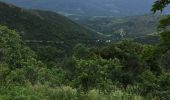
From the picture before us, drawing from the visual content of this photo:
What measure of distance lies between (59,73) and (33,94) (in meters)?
9.10

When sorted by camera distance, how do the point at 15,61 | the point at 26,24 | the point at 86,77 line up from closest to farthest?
the point at 86,77 → the point at 15,61 → the point at 26,24

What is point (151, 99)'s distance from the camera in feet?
33.2

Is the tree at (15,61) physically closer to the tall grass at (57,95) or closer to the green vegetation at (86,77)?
the green vegetation at (86,77)

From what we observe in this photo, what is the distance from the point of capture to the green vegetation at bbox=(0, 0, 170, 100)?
387 inches

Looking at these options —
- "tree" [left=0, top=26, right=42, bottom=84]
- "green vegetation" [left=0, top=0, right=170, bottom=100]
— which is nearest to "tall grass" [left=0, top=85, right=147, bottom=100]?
"green vegetation" [left=0, top=0, right=170, bottom=100]

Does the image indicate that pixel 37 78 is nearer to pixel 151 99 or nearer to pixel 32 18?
pixel 151 99

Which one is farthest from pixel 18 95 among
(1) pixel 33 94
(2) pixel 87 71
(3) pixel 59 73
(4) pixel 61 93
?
(3) pixel 59 73

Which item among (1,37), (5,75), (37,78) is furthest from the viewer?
(1,37)

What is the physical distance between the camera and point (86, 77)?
50.2ft

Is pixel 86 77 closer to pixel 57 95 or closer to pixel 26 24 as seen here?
pixel 57 95

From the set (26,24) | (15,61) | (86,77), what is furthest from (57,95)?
(26,24)

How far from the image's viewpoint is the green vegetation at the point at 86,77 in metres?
9.84

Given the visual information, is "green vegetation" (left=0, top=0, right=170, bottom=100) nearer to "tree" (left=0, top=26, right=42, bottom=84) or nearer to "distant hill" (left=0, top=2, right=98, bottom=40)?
"tree" (left=0, top=26, right=42, bottom=84)

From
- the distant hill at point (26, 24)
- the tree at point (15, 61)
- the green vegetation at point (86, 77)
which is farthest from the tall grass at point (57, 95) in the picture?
the distant hill at point (26, 24)
